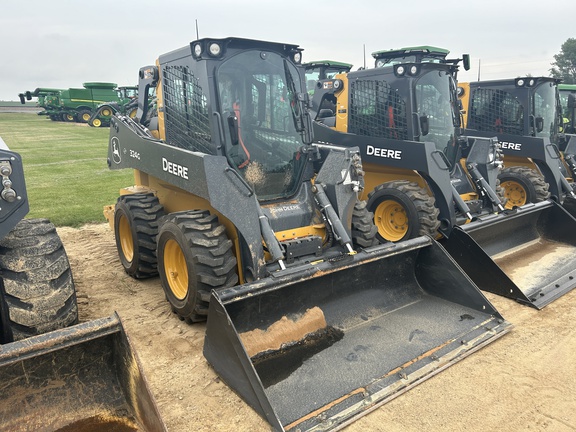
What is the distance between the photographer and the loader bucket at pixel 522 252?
15.8ft

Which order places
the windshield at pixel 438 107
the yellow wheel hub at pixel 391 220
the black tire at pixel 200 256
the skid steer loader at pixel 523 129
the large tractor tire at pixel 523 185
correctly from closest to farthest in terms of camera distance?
1. the black tire at pixel 200 256
2. the yellow wheel hub at pixel 391 220
3. the windshield at pixel 438 107
4. the large tractor tire at pixel 523 185
5. the skid steer loader at pixel 523 129

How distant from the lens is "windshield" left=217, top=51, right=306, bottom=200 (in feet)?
13.8

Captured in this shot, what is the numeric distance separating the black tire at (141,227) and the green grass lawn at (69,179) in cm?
289

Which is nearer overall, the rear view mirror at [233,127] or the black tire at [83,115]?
the rear view mirror at [233,127]

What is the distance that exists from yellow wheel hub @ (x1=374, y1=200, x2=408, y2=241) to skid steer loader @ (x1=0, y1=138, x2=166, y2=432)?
405cm

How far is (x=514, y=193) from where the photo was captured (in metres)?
8.00

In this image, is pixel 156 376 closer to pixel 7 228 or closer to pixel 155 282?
pixel 7 228

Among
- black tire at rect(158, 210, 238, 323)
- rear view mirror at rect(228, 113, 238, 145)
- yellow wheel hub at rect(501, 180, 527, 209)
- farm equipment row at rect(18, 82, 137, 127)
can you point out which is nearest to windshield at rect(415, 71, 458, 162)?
yellow wheel hub at rect(501, 180, 527, 209)

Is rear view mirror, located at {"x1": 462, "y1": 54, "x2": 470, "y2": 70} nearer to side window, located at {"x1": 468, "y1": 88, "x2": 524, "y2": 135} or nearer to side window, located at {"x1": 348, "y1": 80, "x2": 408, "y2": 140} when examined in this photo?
side window, located at {"x1": 348, "y1": 80, "x2": 408, "y2": 140}

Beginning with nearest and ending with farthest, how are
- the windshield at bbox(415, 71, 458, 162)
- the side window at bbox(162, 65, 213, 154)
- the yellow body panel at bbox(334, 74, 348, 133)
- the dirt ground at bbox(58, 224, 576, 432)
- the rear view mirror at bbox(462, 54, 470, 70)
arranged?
1. the dirt ground at bbox(58, 224, 576, 432)
2. the side window at bbox(162, 65, 213, 154)
3. the windshield at bbox(415, 71, 458, 162)
4. the rear view mirror at bbox(462, 54, 470, 70)
5. the yellow body panel at bbox(334, 74, 348, 133)

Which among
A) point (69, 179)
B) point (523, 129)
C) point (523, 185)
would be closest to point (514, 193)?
point (523, 185)

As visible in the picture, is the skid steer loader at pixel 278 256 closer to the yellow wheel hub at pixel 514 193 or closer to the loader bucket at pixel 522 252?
the loader bucket at pixel 522 252

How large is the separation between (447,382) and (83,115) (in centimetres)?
3348

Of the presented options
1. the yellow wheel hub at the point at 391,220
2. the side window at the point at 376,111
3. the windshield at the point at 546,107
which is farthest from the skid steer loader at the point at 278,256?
the windshield at the point at 546,107
